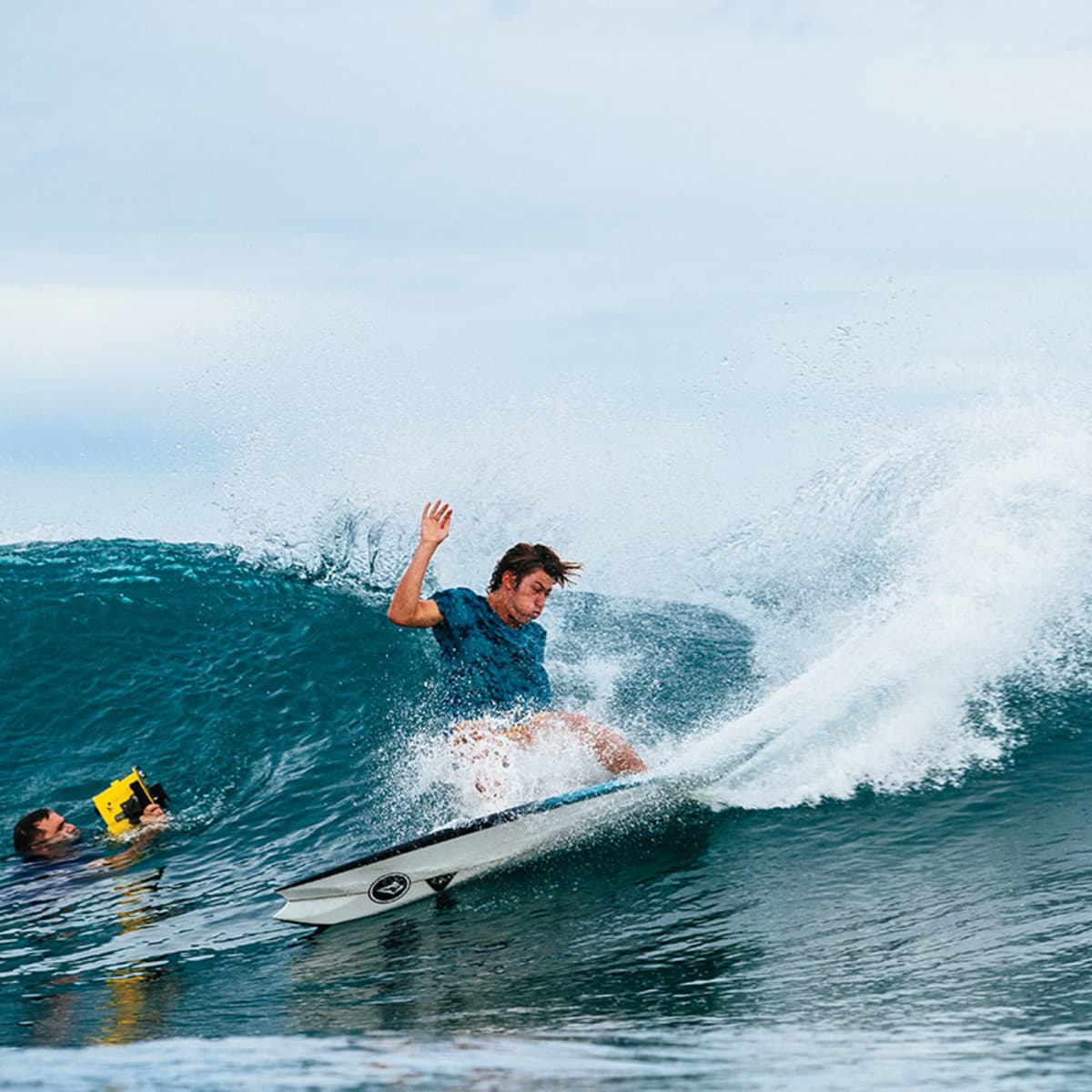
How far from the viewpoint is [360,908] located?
20.1 ft

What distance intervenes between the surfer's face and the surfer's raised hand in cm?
60

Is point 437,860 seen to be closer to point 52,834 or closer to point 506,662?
point 506,662

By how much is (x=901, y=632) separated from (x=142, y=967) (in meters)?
5.11

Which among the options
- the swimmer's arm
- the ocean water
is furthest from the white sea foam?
the swimmer's arm

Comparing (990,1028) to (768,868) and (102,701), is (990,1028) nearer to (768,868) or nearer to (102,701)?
(768,868)

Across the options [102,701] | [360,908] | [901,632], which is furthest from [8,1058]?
[102,701]

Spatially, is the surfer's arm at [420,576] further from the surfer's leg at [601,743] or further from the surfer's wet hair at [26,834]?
the surfer's wet hair at [26,834]

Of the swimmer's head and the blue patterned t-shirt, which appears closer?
the blue patterned t-shirt

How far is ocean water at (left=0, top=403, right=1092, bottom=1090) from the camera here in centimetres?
407

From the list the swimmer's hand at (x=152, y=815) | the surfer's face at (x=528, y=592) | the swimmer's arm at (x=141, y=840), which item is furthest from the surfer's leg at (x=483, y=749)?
the swimmer's hand at (x=152, y=815)

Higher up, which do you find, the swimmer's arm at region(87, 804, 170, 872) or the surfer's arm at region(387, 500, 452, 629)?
the surfer's arm at region(387, 500, 452, 629)

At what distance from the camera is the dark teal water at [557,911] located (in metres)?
3.90

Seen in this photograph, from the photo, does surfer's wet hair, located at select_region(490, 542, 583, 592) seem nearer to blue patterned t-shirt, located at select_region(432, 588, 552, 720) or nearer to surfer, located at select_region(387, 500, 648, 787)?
surfer, located at select_region(387, 500, 648, 787)

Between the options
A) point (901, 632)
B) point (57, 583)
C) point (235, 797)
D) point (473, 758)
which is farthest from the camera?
point (57, 583)
